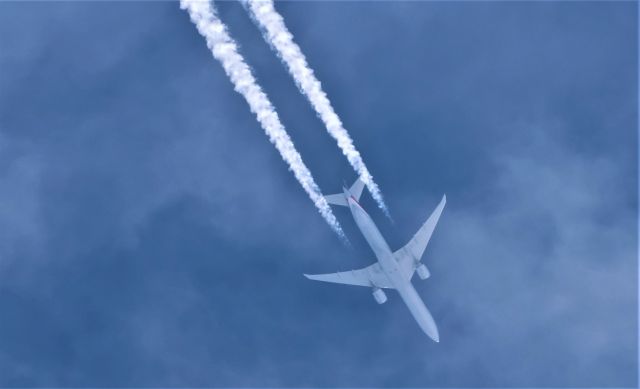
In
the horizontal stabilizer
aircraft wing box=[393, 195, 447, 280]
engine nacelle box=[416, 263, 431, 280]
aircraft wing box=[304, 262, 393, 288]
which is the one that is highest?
the horizontal stabilizer

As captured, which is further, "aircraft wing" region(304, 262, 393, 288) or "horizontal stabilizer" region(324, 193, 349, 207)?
"aircraft wing" region(304, 262, 393, 288)

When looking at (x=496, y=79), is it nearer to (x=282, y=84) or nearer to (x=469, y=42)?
(x=469, y=42)

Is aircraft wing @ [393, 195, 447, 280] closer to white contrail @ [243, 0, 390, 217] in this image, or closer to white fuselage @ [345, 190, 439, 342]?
white fuselage @ [345, 190, 439, 342]


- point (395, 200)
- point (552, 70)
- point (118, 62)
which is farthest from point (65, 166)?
point (552, 70)

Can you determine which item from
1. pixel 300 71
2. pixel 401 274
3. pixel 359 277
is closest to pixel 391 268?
pixel 401 274

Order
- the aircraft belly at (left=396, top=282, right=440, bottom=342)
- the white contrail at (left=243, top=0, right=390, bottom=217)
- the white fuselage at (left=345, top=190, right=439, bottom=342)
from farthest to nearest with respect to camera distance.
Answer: the aircraft belly at (left=396, top=282, right=440, bottom=342) → the white fuselage at (left=345, top=190, right=439, bottom=342) → the white contrail at (left=243, top=0, right=390, bottom=217)

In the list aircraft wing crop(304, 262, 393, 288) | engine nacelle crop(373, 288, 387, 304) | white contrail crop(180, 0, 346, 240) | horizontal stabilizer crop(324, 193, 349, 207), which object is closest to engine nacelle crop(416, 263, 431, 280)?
aircraft wing crop(304, 262, 393, 288)

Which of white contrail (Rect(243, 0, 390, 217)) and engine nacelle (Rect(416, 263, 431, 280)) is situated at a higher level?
white contrail (Rect(243, 0, 390, 217))

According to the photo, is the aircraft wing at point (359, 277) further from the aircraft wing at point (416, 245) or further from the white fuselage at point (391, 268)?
the aircraft wing at point (416, 245)

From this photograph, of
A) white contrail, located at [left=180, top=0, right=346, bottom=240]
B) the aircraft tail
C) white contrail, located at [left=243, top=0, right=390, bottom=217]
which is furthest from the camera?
the aircraft tail
